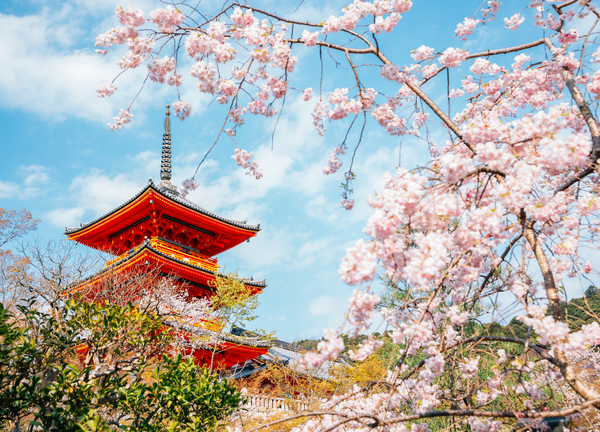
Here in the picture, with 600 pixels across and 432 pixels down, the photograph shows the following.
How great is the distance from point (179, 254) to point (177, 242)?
81 centimetres

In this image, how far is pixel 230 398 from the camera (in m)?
3.65

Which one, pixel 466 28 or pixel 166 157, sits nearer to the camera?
pixel 466 28

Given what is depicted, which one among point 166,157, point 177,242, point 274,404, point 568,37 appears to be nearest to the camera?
point 568,37

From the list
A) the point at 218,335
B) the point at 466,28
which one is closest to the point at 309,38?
the point at 466,28

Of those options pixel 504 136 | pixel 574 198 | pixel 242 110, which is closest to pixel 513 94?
pixel 574 198

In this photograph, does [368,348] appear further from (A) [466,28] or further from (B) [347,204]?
(A) [466,28]

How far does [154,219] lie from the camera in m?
13.0

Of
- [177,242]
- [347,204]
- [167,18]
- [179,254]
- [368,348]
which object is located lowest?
[368,348]

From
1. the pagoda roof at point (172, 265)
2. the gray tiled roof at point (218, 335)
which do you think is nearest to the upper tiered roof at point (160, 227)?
the pagoda roof at point (172, 265)

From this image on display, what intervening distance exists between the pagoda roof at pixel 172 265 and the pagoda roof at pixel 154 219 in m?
1.19

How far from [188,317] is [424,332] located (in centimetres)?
1159

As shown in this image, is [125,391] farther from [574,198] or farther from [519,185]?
[574,198]

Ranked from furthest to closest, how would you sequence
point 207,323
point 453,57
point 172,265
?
1. point 207,323
2. point 172,265
3. point 453,57

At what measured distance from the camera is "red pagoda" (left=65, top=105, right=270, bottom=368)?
A: 1215 cm
